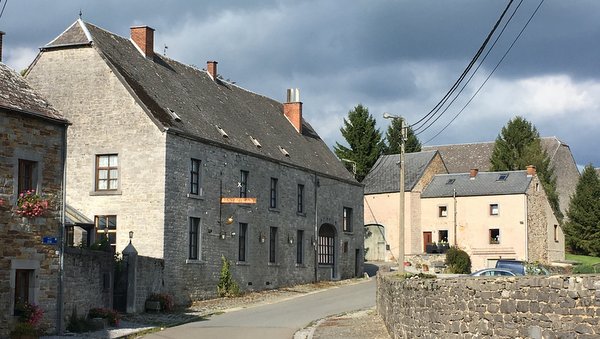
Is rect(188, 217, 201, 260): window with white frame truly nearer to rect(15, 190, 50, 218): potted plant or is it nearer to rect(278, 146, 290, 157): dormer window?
rect(278, 146, 290, 157): dormer window

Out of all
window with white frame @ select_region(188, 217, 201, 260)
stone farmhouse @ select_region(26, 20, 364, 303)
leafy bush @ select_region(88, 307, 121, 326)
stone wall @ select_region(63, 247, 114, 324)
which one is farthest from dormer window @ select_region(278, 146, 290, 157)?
A: leafy bush @ select_region(88, 307, 121, 326)

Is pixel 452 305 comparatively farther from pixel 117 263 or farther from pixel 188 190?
pixel 188 190

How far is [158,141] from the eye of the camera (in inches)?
1271

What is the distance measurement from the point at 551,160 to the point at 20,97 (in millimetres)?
59000

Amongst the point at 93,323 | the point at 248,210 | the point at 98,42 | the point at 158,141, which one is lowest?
the point at 93,323

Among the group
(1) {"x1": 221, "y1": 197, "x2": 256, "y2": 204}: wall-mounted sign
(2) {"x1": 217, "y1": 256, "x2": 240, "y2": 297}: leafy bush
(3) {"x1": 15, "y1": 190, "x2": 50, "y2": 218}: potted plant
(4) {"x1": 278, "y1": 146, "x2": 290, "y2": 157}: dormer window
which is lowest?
(2) {"x1": 217, "y1": 256, "x2": 240, "y2": 297}: leafy bush

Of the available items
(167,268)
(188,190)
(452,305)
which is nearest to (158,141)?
(188,190)

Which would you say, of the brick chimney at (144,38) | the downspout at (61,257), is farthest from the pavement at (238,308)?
the brick chimney at (144,38)

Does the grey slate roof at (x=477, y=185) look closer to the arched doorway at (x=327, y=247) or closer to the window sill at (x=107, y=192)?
the arched doorway at (x=327, y=247)

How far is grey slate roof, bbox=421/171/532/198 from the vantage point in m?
58.8

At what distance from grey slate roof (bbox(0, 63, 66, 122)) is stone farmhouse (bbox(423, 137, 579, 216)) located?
56.7m

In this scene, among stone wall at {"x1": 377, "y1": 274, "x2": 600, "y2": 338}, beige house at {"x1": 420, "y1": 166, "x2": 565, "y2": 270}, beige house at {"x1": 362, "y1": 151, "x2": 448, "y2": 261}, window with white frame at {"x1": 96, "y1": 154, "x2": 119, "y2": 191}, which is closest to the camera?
stone wall at {"x1": 377, "y1": 274, "x2": 600, "y2": 338}

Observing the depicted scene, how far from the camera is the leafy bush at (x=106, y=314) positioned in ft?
84.4

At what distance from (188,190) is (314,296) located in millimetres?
8240
